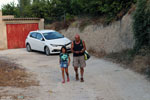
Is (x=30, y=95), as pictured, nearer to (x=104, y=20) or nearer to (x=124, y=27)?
(x=124, y=27)

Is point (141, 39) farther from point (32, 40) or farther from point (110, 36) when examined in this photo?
point (32, 40)

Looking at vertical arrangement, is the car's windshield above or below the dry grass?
above

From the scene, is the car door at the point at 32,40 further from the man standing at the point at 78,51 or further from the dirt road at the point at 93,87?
the man standing at the point at 78,51

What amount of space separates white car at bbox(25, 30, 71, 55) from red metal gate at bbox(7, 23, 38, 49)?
3.66 meters

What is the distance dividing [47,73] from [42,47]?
21.4 ft

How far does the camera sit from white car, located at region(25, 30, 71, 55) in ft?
54.8

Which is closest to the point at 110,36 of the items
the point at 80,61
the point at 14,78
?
the point at 80,61

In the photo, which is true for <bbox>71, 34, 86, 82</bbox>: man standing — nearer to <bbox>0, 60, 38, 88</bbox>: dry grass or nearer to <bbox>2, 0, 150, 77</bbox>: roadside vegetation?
<bbox>0, 60, 38, 88</bbox>: dry grass

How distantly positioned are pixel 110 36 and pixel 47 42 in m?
4.19

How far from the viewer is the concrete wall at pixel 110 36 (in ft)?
44.7

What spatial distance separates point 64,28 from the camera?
2214cm

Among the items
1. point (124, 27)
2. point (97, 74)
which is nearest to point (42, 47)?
point (124, 27)

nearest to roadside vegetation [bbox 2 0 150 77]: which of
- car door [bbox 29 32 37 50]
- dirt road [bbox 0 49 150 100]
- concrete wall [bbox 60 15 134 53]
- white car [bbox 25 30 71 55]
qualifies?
concrete wall [bbox 60 15 134 53]

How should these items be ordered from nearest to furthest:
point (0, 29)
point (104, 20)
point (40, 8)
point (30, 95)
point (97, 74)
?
point (30, 95) → point (97, 74) → point (104, 20) → point (0, 29) → point (40, 8)
